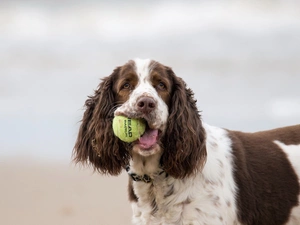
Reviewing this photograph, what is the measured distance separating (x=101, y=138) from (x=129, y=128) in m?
0.53

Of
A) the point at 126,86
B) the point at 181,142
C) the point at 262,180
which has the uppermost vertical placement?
the point at 126,86

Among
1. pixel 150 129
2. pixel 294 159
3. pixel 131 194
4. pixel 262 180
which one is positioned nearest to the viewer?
pixel 150 129

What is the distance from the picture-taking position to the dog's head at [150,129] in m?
5.56

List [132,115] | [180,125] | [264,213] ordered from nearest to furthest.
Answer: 1. [132,115]
2. [180,125]
3. [264,213]

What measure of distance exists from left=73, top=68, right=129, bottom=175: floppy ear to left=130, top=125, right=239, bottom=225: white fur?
170 millimetres

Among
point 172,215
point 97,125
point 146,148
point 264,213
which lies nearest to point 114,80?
point 97,125

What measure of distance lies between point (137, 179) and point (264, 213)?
4.26ft

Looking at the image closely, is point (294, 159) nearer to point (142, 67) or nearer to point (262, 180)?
point (262, 180)

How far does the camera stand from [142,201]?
5.94m

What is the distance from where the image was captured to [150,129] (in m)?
5.41

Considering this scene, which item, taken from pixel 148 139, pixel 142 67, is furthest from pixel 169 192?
pixel 142 67

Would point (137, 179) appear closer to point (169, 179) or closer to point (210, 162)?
point (169, 179)

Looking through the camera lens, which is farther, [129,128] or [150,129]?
[150,129]

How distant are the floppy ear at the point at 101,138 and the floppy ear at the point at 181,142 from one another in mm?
415
